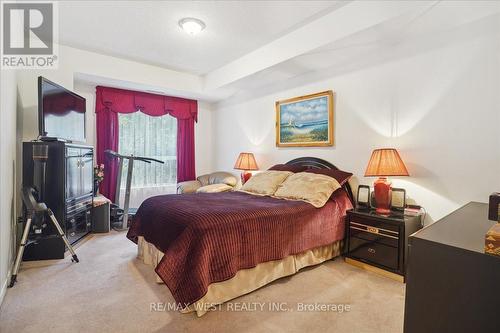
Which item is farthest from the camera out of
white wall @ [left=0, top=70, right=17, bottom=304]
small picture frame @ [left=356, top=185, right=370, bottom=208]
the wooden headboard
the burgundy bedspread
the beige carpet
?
the wooden headboard

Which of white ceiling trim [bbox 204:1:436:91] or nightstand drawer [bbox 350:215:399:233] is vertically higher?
white ceiling trim [bbox 204:1:436:91]

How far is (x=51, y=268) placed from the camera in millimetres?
2588

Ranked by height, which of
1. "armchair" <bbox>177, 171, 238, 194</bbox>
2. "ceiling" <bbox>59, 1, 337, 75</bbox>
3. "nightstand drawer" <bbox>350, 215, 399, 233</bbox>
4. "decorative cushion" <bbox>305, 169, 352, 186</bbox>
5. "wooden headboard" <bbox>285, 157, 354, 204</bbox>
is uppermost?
"ceiling" <bbox>59, 1, 337, 75</bbox>

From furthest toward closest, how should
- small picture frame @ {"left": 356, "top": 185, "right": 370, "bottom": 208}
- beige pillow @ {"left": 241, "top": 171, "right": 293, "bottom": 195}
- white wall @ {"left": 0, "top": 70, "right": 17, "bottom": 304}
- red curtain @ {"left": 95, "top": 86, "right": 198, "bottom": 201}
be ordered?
1. red curtain @ {"left": 95, "top": 86, "right": 198, "bottom": 201}
2. beige pillow @ {"left": 241, "top": 171, "right": 293, "bottom": 195}
3. small picture frame @ {"left": 356, "top": 185, "right": 370, "bottom": 208}
4. white wall @ {"left": 0, "top": 70, "right": 17, "bottom": 304}

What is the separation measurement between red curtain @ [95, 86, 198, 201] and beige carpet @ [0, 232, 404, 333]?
202 centimetres

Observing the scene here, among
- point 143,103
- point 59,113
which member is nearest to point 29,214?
point 59,113

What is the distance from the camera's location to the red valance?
432 centimetres

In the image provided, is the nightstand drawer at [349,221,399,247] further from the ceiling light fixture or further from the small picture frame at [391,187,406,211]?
the ceiling light fixture

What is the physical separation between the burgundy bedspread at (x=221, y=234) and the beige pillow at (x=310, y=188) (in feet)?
0.35

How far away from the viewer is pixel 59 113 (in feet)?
10.2

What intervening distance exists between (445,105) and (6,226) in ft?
13.6

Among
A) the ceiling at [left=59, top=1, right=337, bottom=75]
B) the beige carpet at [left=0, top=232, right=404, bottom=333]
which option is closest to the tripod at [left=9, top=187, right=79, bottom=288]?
the beige carpet at [left=0, top=232, right=404, bottom=333]

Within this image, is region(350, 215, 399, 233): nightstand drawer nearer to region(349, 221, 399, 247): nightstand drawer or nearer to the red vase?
region(349, 221, 399, 247): nightstand drawer

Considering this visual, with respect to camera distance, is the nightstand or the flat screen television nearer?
the nightstand
